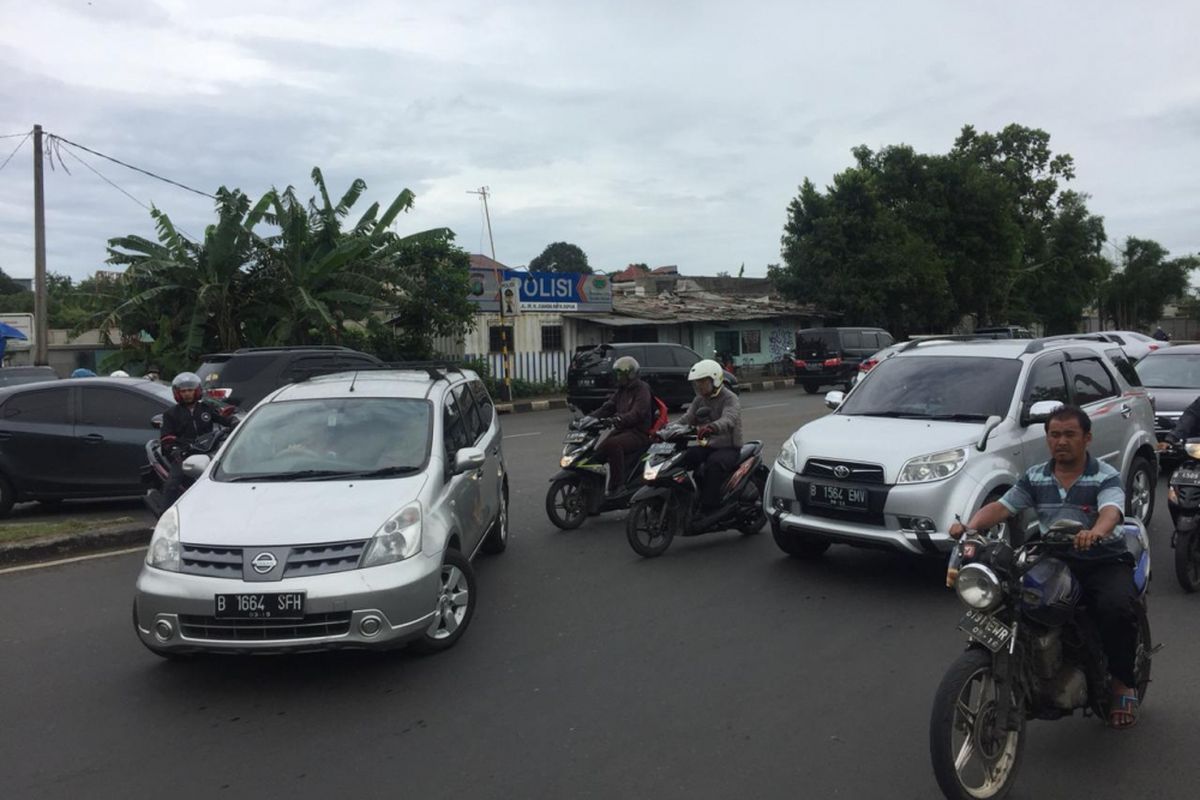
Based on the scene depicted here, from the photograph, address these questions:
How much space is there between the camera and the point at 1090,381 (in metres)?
8.33

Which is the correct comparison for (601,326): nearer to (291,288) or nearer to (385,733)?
(291,288)

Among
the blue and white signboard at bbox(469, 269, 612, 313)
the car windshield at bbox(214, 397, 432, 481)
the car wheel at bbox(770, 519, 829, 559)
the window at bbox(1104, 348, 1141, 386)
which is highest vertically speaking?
the blue and white signboard at bbox(469, 269, 612, 313)

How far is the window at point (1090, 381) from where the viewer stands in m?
8.07

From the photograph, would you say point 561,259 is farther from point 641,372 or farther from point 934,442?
point 934,442

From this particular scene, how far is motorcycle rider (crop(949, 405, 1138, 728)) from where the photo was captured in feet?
12.8

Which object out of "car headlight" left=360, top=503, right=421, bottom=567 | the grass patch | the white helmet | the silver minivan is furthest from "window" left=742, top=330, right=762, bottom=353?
"car headlight" left=360, top=503, right=421, bottom=567

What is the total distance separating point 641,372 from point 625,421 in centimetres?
1347

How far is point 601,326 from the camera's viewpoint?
101 feet

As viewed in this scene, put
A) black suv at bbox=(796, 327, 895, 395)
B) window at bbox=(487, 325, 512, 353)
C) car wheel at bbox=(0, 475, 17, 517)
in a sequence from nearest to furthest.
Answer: car wheel at bbox=(0, 475, 17, 517)
black suv at bbox=(796, 327, 895, 395)
window at bbox=(487, 325, 512, 353)

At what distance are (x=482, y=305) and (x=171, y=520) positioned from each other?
2235 cm

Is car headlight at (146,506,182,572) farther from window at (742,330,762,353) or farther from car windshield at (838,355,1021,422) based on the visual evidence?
window at (742,330,762,353)

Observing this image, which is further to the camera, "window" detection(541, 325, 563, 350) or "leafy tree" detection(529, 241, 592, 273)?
"leafy tree" detection(529, 241, 592, 273)

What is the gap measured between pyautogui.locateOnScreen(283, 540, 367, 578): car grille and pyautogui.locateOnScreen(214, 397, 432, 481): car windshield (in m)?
0.89

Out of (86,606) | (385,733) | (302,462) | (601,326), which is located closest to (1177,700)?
(385,733)
